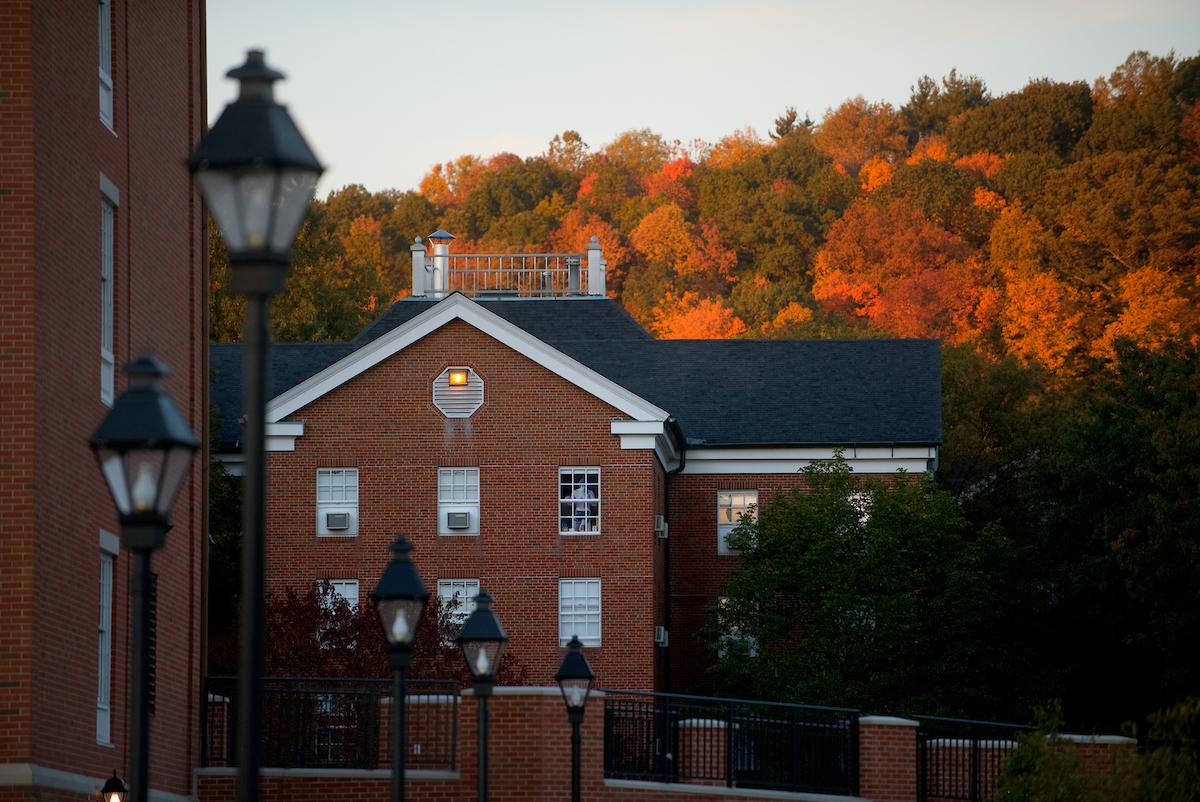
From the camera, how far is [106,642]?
74.6 ft

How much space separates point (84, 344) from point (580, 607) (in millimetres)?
21843

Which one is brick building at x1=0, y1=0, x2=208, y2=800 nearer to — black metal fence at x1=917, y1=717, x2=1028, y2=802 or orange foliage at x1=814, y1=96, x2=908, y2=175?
black metal fence at x1=917, y1=717, x2=1028, y2=802

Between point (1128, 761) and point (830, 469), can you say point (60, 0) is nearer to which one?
point (1128, 761)

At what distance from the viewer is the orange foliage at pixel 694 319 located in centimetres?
8612

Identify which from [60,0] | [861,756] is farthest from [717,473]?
[60,0]

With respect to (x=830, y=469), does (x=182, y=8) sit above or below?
above

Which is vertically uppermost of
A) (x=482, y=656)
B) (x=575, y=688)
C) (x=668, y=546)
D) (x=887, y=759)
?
(x=668, y=546)

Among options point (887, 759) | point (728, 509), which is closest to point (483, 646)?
point (887, 759)

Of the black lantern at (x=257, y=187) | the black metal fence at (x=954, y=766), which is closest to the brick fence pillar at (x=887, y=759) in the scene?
the black metal fence at (x=954, y=766)

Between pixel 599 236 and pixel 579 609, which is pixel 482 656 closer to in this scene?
pixel 579 609

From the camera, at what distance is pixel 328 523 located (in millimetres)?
42500

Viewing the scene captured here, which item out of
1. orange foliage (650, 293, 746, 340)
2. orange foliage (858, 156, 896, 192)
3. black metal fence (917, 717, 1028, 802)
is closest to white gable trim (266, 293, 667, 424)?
black metal fence (917, 717, 1028, 802)

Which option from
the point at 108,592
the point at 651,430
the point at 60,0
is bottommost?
the point at 108,592

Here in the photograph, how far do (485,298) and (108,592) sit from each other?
101 ft
